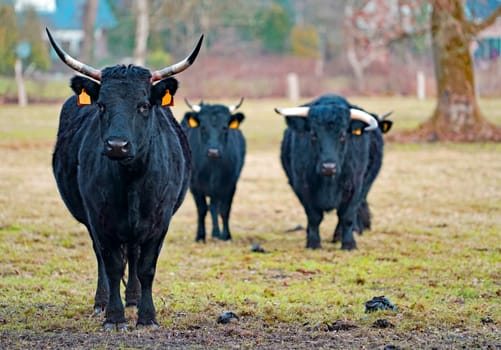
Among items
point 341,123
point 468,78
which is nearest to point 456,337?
point 341,123

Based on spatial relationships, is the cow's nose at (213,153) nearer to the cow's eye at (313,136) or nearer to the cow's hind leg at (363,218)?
the cow's eye at (313,136)

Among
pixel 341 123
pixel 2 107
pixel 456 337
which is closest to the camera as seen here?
pixel 456 337

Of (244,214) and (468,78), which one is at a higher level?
(468,78)

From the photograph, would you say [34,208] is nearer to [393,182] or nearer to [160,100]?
[393,182]

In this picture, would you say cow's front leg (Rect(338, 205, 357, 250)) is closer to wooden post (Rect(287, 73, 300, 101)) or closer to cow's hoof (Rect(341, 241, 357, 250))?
cow's hoof (Rect(341, 241, 357, 250))

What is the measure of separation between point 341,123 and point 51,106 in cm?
3360

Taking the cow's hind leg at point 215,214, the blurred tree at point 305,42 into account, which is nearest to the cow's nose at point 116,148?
the cow's hind leg at point 215,214

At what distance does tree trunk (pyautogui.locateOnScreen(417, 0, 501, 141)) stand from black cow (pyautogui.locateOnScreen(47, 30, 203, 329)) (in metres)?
19.5

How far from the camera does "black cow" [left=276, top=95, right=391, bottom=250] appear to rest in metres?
11.8

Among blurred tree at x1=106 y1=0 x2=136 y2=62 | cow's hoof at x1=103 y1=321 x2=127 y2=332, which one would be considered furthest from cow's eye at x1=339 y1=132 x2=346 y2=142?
blurred tree at x1=106 y1=0 x2=136 y2=62

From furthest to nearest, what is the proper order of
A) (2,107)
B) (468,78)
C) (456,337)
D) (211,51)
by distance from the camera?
1. (211,51)
2. (2,107)
3. (468,78)
4. (456,337)

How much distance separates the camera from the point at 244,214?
15562mm

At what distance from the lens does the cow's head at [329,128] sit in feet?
38.2

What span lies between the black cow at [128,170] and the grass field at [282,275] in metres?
0.51
